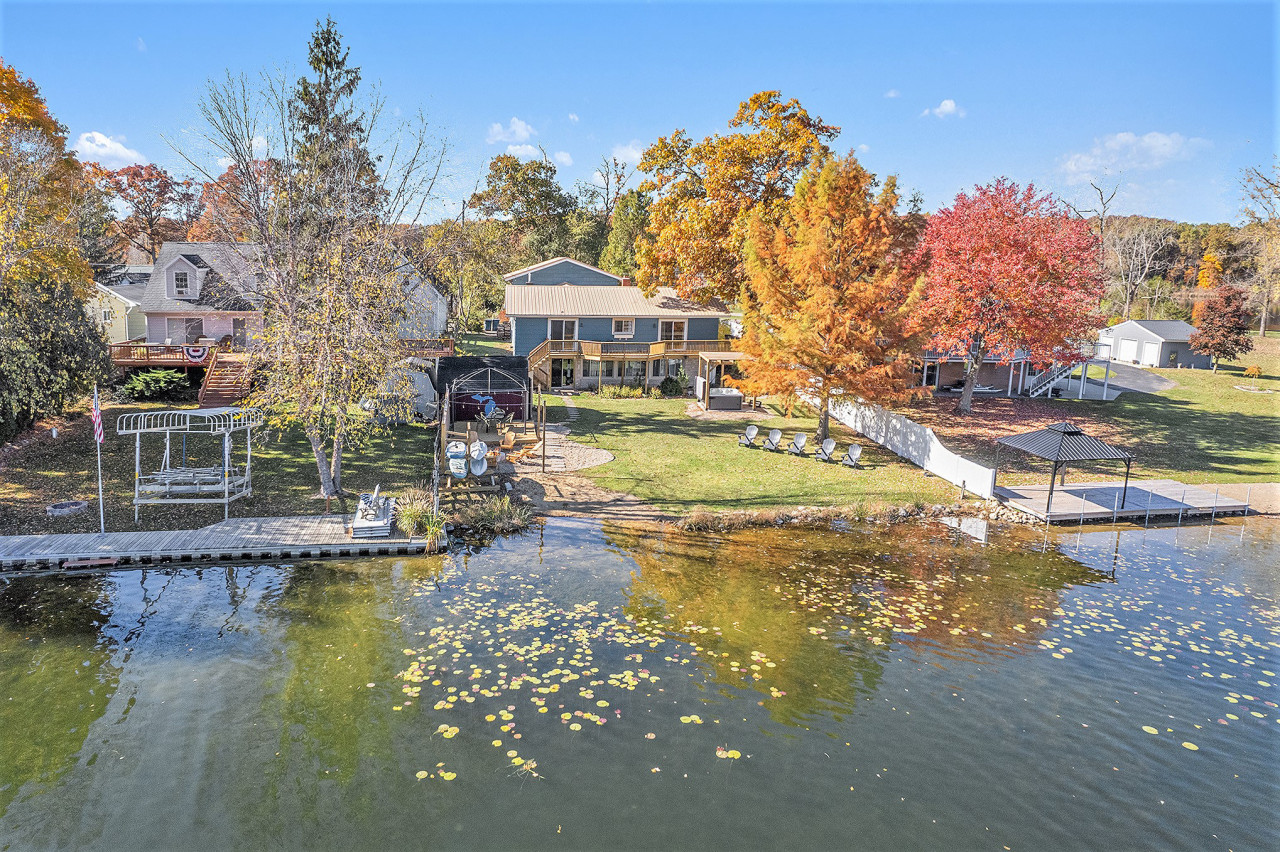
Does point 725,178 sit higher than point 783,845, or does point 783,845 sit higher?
point 725,178

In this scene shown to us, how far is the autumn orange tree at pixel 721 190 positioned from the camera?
35.7m

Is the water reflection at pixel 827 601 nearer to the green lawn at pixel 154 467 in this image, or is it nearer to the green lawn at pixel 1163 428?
the green lawn at pixel 154 467

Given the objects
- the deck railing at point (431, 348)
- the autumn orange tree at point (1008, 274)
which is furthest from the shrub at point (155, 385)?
the autumn orange tree at point (1008, 274)

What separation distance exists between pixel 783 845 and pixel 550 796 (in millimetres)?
2869

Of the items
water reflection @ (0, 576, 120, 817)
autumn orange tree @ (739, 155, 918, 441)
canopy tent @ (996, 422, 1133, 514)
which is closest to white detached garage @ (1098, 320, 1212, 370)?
autumn orange tree @ (739, 155, 918, 441)

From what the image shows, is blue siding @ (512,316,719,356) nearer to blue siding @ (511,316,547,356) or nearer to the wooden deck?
blue siding @ (511,316,547,356)

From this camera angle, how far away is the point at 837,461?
26.9 m

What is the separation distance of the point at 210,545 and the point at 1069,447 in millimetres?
22689

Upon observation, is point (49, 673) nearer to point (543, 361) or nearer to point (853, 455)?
point (853, 455)

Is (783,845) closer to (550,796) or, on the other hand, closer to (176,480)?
(550,796)

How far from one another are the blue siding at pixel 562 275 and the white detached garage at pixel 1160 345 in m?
34.9

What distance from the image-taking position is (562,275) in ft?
161

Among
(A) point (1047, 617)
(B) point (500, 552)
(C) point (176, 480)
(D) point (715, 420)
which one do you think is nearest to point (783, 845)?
(A) point (1047, 617)

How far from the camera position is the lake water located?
29.0 ft
